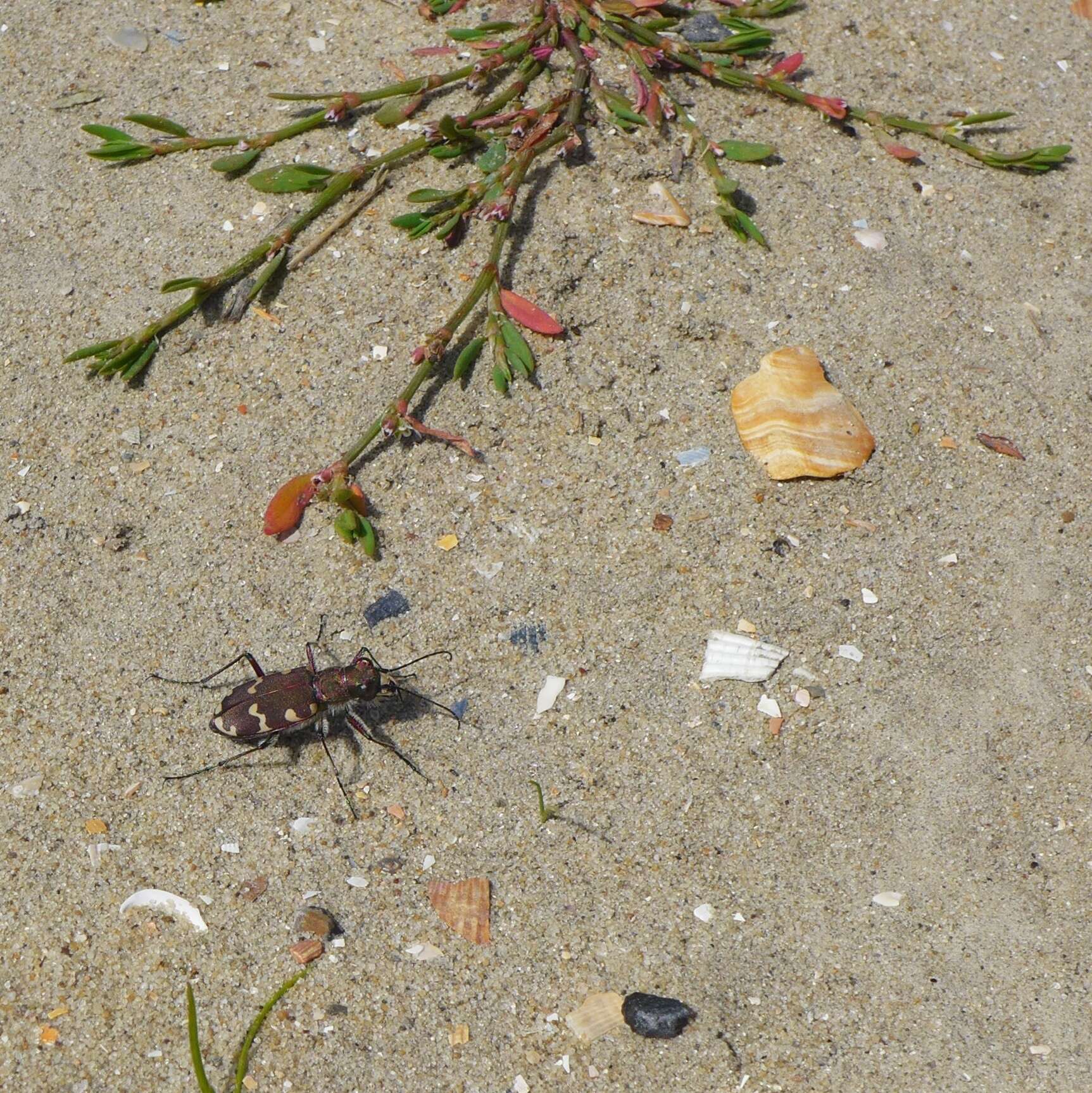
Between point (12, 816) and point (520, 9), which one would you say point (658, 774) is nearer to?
point (12, 816)

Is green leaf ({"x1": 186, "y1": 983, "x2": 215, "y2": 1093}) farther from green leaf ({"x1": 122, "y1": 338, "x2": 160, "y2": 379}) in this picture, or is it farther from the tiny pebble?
the tiny pebble

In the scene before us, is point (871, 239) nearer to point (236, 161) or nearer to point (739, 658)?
point (739, 658)

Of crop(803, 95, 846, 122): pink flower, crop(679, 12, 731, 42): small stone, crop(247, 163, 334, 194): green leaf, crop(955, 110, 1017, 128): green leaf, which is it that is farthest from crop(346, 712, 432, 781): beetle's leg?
crop(955, 110, 1017, 128): green leaf

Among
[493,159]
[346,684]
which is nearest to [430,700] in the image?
[346,684]

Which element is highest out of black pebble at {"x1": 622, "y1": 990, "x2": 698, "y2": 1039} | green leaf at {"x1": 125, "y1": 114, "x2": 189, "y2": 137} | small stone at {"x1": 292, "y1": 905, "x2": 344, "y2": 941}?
green leaf at {"x1": 125, "y1": 114, "x2": 189, "y2": 137}

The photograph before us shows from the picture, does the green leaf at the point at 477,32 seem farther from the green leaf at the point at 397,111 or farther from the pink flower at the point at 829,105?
the pink flower at the point at 829,105

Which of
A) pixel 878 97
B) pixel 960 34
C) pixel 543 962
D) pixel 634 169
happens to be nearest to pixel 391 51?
pixel 634 169

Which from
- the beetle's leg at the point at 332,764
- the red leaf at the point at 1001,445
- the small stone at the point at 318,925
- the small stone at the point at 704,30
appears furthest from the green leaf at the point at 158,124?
the red leaf at the point at 1001,445
